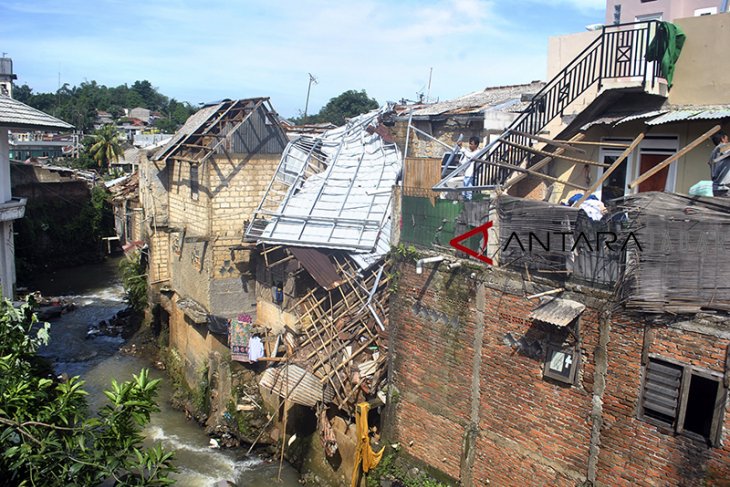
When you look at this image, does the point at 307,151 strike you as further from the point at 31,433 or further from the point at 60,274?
the point at 60,274

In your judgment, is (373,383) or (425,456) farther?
(373,383)

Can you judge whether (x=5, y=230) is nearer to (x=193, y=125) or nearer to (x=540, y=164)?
(x=193, y=125)

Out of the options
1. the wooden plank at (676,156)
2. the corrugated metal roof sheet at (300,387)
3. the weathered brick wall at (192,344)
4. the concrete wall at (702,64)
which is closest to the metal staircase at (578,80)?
the concrete wall at (702,64)

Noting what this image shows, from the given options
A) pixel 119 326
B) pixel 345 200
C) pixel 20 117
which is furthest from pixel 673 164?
pixel 119 326

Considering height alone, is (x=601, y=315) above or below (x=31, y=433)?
above

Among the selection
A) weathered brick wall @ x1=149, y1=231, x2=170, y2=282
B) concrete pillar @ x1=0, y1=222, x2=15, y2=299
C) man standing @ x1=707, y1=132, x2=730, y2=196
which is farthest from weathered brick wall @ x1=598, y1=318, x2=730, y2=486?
weathered brick wall @ x1=149, y1=231, x2=170, y2=282

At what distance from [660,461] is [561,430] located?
4.82 feet

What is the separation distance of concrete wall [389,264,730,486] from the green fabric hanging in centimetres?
451

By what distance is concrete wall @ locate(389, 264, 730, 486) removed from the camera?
7.84 m

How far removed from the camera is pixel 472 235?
1048cm

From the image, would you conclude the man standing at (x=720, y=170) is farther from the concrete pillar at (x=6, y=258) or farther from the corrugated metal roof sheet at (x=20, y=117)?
the concrete pillar at (x=6, y=258)

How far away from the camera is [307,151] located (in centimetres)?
1858

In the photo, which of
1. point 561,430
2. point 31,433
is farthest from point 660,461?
point 31,433

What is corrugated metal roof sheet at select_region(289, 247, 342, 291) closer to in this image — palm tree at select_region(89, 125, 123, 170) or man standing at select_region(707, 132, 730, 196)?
man standing at select_region(707, 132, 730, 196)
